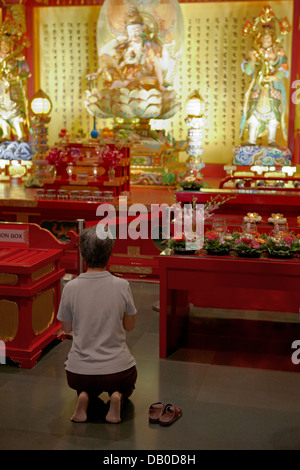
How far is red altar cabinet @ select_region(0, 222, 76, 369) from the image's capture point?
333 cm

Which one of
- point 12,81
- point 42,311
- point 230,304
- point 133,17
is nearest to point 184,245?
point 230,304

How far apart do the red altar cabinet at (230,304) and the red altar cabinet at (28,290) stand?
66 centimetres

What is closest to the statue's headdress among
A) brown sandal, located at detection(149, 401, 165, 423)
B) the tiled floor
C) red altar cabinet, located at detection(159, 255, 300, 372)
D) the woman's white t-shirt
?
red altar cabinet, located at detection(159, 255, 300, 372)

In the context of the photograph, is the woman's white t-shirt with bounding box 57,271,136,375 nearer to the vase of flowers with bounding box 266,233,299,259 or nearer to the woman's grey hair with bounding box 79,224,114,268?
the woman's grey hair with bounding box 79,224,114,268

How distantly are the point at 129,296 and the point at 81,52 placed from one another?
28.1 feet

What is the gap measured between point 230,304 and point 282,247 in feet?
2.64

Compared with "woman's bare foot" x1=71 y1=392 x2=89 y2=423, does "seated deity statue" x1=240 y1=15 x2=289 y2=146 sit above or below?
above

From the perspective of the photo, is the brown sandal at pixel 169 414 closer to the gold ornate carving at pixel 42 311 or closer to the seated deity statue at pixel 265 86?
the gold ornate carving at pixel 42 311

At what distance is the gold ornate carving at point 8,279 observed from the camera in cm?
333

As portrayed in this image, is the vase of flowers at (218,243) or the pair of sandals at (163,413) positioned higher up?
the vase of flowers at (218,243)

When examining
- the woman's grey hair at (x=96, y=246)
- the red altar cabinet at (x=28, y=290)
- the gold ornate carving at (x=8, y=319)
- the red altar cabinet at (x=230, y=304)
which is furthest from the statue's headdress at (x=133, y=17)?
the woman's grey hair at (x=96, y=246)

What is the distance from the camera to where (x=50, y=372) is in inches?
129

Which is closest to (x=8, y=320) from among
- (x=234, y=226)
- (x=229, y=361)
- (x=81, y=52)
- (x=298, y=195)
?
(x=229, y=361)

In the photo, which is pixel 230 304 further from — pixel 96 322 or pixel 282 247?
pixel 96 322
